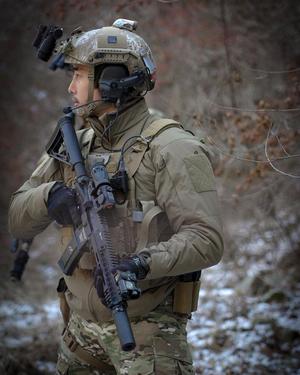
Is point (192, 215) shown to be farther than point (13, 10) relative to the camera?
No

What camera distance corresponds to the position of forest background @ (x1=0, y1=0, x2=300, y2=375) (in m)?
5.45

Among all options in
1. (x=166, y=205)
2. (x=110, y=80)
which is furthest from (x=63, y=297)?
(x=110, y=80)

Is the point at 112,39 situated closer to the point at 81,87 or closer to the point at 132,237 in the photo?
the point at 81,87

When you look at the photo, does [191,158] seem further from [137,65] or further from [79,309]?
[79,309]

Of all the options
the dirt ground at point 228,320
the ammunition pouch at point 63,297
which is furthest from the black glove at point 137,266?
the dirt ground at point 228,320

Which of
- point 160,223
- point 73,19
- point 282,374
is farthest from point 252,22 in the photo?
point 160,223

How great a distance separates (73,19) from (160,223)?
404cm

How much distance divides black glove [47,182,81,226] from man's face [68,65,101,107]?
0.49m

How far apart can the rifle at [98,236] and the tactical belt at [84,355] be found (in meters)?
0.41

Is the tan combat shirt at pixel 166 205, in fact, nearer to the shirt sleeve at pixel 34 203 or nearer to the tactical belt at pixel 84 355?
the shirt sleeve at pixel 34 203

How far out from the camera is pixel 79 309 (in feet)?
10.7

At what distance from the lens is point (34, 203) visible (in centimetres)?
336

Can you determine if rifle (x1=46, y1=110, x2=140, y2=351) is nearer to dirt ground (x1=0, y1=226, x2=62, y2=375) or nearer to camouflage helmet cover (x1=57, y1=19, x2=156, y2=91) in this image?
camouflage helmet cover (x1=57, y1=19, x2=156, y2=91)

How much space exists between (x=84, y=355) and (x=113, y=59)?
156 centimetres
